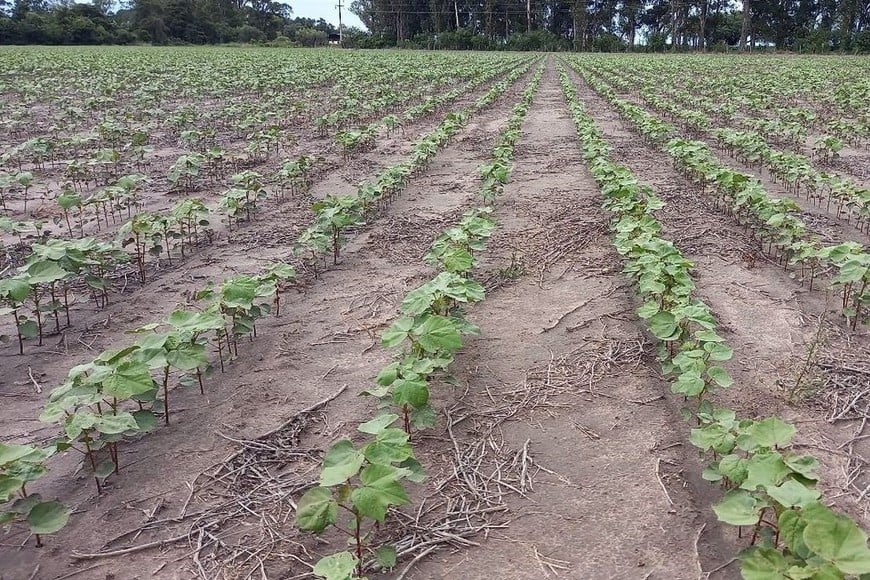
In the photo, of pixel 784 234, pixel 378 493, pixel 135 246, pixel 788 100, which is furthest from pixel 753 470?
pixel 788 100

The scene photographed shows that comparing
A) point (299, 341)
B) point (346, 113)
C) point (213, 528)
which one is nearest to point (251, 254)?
point (299, 341)

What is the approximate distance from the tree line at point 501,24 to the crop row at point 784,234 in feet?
158


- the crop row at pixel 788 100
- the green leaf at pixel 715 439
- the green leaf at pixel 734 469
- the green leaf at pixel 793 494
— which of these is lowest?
the green leaf at pixel 734 469

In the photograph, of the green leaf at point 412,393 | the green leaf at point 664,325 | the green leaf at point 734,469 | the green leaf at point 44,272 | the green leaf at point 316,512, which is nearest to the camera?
the green leaf at point 316,512

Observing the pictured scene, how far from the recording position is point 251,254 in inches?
231

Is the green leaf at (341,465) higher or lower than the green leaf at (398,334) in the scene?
lower

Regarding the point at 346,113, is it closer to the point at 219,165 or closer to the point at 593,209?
the point at 219,165

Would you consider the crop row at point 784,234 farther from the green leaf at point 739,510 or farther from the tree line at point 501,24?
the tree line at point 501,24

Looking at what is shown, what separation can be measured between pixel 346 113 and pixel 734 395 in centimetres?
1074

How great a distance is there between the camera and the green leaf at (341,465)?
7.25ft

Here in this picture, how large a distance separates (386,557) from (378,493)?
0.32m

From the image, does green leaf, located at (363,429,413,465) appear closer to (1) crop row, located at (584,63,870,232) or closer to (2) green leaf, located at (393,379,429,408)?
(2) green leaf, located at (393,379,429,408)

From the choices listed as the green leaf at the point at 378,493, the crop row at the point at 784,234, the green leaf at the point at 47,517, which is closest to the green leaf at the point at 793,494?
the green leaf at the point at 378,493

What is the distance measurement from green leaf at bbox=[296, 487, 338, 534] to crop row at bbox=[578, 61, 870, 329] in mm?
3454
